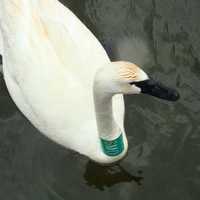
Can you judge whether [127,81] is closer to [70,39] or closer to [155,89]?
[155,89]

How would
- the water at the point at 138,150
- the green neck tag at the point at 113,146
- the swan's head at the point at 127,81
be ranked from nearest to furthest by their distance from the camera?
the swan's head at the point at 127,81, the green neck tag at the point at 113,146, the water at the point at 138,150

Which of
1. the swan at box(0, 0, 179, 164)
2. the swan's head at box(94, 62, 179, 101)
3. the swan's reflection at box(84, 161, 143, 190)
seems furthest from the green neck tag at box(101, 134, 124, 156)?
the swan's head at box(94, 62, 179, 101)

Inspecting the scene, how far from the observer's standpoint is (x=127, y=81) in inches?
117

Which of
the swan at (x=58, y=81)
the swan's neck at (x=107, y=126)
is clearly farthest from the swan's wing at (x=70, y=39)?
the swan's neck at (x=107, y=126)

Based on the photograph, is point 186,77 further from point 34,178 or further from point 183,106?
point 34,178

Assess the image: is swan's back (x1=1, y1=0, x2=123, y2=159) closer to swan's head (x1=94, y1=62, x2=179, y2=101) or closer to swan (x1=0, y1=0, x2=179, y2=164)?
swan (x1=0, y1=0, x2=179, y2=164)

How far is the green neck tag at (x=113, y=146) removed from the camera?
3.52m

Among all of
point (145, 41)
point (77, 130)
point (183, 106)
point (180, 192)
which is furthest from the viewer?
point (145, 41)

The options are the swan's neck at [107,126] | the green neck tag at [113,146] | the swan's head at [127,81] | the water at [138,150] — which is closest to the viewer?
the swan's head at [127,81]

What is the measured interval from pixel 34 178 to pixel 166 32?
55.9 inches

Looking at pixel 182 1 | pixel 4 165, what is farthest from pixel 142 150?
pixel 182 1

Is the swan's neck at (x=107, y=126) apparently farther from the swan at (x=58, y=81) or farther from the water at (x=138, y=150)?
the water at (x=138, y=150)

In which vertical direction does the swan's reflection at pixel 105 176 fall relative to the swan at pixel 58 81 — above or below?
below

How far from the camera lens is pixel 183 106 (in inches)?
163
